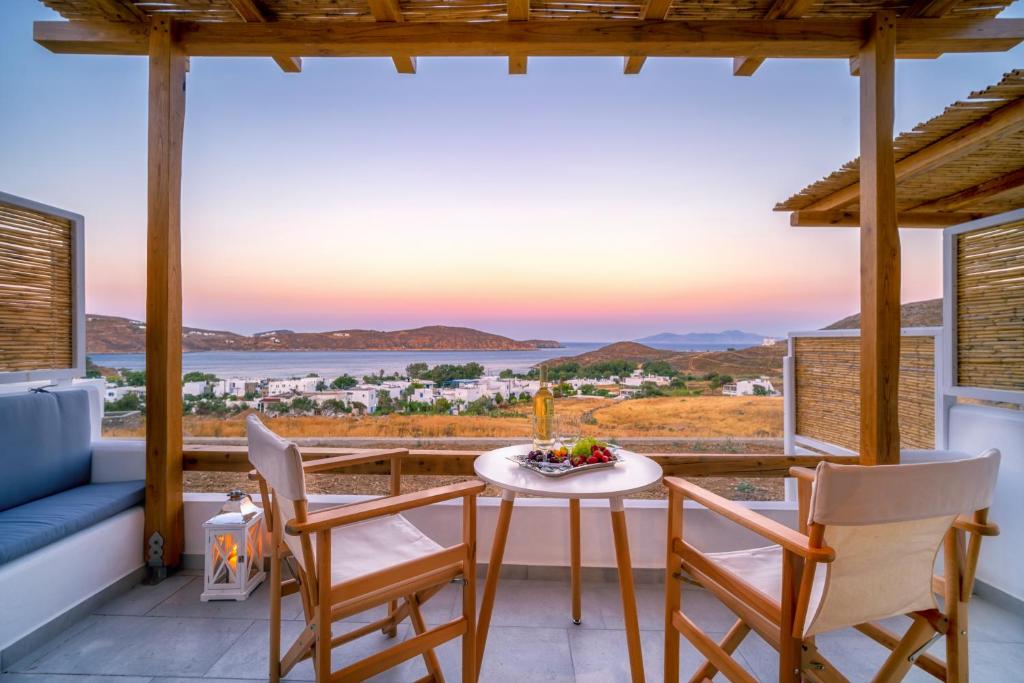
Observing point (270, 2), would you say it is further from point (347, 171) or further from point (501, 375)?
point (501, 375)

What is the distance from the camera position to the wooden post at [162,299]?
7.07 feet

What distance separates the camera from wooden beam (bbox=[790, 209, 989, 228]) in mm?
3619

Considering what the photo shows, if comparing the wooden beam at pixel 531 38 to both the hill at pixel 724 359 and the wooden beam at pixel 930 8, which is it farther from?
the hill at pixel 724 359

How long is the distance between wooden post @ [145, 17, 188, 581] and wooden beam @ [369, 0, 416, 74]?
105cm

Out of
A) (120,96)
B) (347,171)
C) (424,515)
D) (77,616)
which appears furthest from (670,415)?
(120,96)

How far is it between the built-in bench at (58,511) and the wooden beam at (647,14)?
3.34 meters

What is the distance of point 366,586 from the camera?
125 cm

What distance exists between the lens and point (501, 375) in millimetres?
3820

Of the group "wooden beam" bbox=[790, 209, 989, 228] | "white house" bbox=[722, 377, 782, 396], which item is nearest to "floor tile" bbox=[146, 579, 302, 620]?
"wooden beam" bbox=[790, 209, 989, 228]

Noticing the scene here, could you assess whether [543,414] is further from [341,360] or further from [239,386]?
[239,386]

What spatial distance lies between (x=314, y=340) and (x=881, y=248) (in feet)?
21.0

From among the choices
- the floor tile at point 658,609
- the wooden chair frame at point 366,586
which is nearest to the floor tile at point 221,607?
the wooden chair frame at point 366,586

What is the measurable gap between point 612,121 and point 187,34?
3201 millimetres

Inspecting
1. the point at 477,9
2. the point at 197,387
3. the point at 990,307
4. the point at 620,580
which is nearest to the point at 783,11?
the point at 477,9
